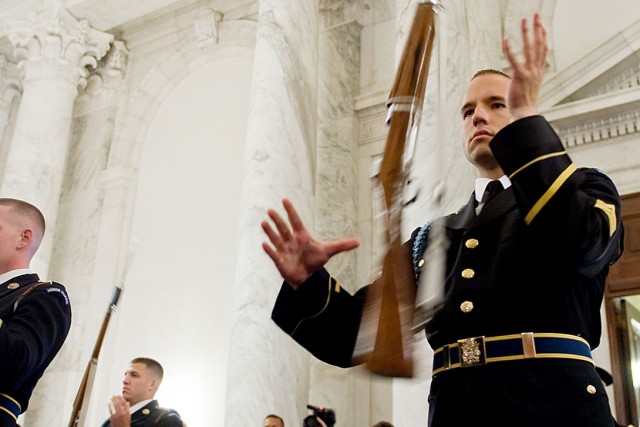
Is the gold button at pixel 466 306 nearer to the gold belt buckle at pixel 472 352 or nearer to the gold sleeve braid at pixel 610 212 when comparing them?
the gold belt buckle at pixel 472 352

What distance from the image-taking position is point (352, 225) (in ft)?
26.2

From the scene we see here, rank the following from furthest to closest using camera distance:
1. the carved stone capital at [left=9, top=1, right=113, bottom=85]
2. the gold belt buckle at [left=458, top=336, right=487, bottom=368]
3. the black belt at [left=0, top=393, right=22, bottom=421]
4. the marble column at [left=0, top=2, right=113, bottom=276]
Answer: the carved stone capital at [left=9, top=1, right=113, bottom=85]
the marble column at [left=0, top=2, right=113, bottom=276]
the black belt at [left=0, top=393, right=22, bottom=421]
the gold belt buckle at [left=458, top=336, right=487, bottom=368]

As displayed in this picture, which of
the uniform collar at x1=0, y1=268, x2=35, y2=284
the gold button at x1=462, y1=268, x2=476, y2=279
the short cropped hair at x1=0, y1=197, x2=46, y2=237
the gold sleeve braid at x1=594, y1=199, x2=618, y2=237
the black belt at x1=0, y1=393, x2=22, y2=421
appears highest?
the short cropped hair at x1=0, y1=197, x2=46, y2=237

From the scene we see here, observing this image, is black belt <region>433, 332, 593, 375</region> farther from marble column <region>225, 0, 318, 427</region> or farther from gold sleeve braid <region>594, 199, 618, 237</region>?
marble column <region>225, 0, 318, 427</region>

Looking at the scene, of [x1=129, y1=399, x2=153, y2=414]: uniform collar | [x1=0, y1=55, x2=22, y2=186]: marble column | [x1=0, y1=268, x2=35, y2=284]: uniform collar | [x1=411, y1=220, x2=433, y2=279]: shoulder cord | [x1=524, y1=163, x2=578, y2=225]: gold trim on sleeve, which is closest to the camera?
[x1=524, y1=163, x2=578, y2=225]: gold trim on sleeve

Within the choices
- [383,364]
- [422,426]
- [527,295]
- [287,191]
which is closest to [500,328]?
[527,295]

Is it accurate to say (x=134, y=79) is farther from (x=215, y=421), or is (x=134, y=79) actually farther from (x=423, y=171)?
(x=423, y=171)

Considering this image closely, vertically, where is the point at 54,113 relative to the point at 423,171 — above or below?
above

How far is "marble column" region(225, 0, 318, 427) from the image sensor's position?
601 centimetres

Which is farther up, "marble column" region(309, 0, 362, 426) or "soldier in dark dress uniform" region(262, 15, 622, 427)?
"marble column" region(309, 0, 362, 426)

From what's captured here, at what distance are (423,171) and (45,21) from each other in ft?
32.6

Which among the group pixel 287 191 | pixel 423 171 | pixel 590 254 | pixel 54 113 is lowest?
pixel 590 254

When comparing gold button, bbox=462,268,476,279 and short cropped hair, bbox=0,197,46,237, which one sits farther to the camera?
short cropped hair, bbox=0,197,46,237

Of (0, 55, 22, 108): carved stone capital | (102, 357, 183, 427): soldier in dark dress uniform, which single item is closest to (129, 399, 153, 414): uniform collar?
(102, 357, 183, 427): soldier in dark dress uniform
